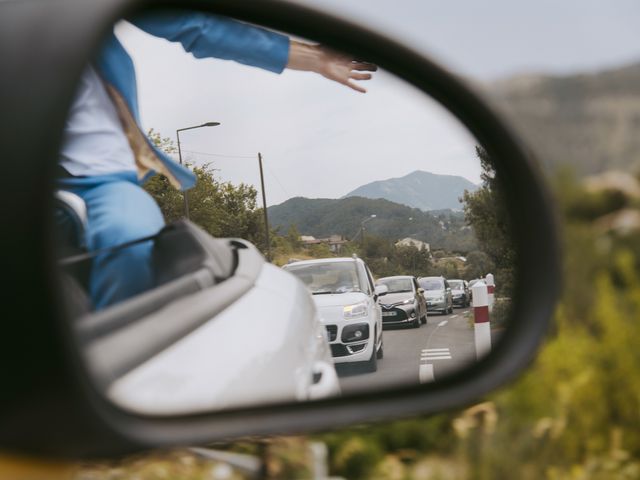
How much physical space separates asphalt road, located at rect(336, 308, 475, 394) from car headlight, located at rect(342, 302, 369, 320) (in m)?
0.08

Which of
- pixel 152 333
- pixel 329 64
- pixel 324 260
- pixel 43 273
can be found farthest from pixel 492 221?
pixel 43 273

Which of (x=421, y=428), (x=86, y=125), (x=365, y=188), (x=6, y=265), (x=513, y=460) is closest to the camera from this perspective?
(x=6, y=265)

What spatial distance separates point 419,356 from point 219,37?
786mm

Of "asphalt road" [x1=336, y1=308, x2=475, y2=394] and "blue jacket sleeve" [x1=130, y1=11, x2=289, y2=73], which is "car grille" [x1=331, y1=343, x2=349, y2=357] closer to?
"asphalt road" [x1=336, y1=308, x2=475, y2=394]

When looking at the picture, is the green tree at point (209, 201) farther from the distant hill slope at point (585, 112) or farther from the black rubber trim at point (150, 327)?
the distant hill slope at point (585, 112)

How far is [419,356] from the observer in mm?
1754

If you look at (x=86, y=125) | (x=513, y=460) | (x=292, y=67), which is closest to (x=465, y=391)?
(x=292, y=67)

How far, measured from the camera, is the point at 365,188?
62.7 inches

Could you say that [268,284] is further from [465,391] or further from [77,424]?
[77,424]

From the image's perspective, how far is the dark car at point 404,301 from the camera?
1.62 metres

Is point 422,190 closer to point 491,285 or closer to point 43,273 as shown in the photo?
point 491,285

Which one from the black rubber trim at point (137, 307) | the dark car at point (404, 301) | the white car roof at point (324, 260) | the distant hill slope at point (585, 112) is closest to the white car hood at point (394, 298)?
the dark car at point (404, 301)

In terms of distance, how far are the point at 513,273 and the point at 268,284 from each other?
0.48 metres

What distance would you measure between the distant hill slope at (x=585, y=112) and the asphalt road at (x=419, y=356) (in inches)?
123
